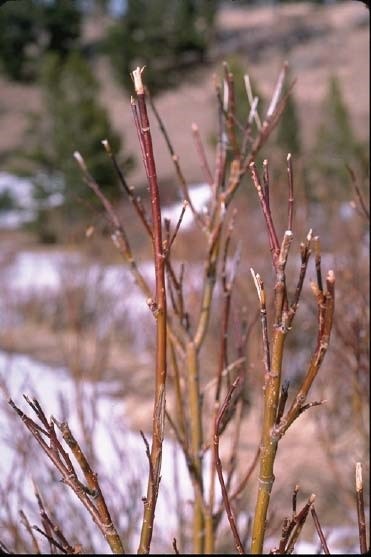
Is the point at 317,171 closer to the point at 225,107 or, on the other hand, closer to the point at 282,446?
the point at 282,446

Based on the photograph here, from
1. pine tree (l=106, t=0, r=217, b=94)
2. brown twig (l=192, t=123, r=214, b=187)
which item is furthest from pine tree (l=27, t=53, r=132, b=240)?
brown twig (l=192, t=123, r=214, b=187)

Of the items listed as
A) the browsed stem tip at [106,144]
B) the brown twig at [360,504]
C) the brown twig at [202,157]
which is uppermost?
the brown twig at [202,157]

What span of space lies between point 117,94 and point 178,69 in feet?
7.97

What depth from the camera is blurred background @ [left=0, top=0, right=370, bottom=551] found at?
3.28 metres

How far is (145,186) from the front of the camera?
1991 millimetres

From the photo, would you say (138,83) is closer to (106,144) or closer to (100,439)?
(106,144)

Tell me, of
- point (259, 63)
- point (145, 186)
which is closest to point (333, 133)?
point (145, 186)

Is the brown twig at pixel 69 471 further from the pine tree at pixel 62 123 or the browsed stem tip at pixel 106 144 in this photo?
the pine tree at pixel 62 123

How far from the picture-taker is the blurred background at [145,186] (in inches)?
129

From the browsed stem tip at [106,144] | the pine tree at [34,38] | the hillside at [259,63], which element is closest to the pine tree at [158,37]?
the hillside at [259,63]

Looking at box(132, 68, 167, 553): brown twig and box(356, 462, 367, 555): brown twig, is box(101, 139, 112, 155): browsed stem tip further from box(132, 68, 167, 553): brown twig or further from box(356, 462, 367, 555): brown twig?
box(356, 462, 367, 555): brown twig

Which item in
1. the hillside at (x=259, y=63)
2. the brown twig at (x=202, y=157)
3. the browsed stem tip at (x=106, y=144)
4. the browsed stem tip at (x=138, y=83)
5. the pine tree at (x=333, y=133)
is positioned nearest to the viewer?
the browsed stem tip at (x=138, y=83)

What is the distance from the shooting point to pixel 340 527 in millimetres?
3469

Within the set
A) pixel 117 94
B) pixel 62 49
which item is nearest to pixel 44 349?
pixel 117 94
